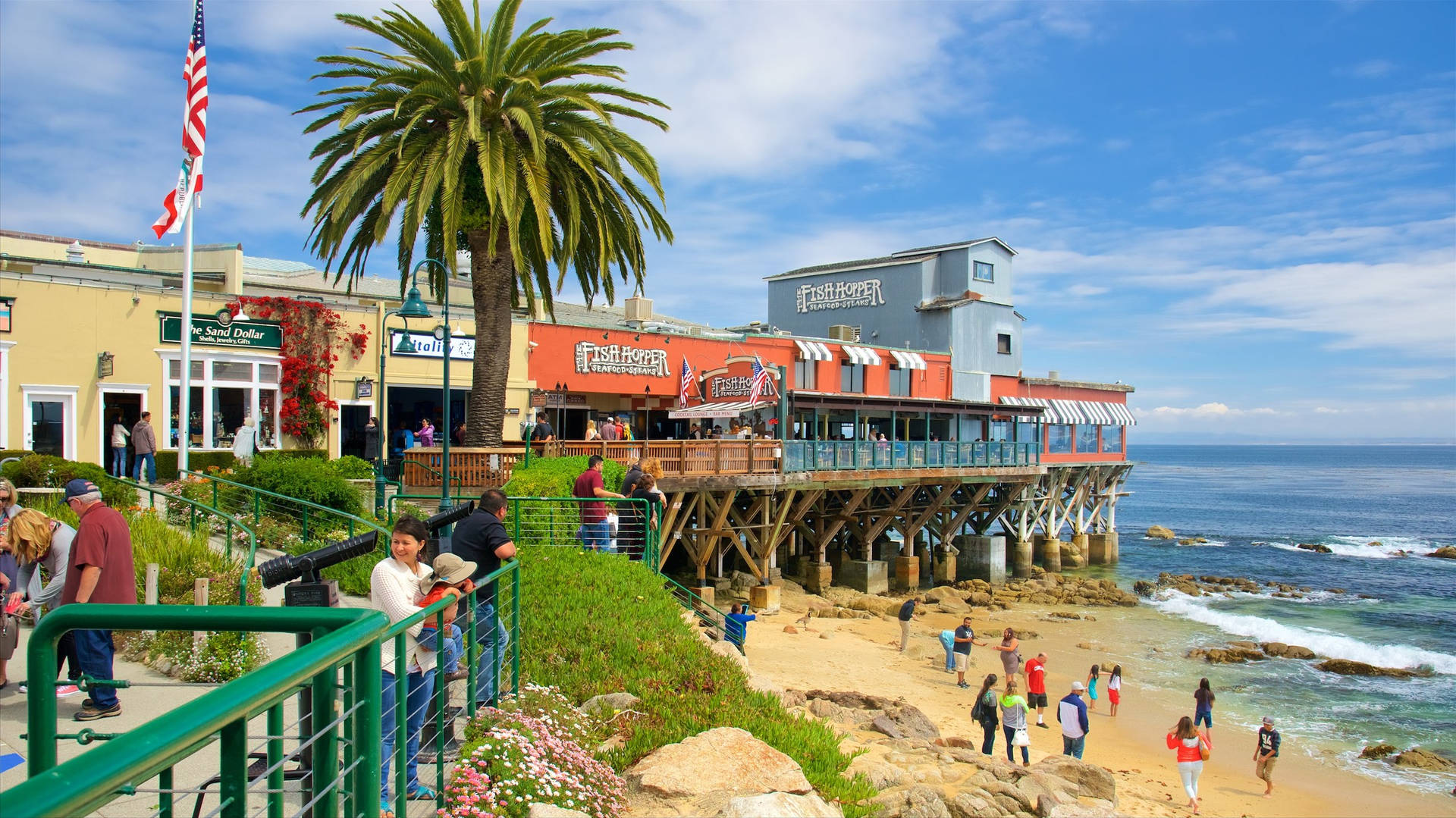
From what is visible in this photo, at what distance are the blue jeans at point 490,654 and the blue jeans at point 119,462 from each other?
666 inches

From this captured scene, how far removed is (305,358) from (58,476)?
29.7ft

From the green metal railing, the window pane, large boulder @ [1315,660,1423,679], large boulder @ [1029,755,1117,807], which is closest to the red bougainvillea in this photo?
the window pane

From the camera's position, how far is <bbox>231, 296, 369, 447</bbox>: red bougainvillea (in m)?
23.5

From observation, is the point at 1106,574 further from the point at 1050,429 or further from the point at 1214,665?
the point at 1214,665

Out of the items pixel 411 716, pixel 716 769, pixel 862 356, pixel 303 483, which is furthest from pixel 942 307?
pixel 411 716

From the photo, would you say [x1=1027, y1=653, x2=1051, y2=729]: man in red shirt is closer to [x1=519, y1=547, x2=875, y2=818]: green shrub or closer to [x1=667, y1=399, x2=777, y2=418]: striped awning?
[x1=519, y1=547, x2=875, y2=818]: green shrub

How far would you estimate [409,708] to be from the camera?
19.2 feet

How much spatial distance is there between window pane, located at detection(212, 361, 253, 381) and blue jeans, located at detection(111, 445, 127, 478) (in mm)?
2747

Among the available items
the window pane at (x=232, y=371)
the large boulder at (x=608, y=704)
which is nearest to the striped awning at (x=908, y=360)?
the window pane at (x=232, y=371)

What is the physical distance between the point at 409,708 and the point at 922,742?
32.3 feet

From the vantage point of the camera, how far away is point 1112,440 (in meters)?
50.3

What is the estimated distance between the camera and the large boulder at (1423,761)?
17.7 m

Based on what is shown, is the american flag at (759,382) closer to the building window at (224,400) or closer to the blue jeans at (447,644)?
the building window at (224,400)

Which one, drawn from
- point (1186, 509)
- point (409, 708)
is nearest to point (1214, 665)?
point (409, 708)
